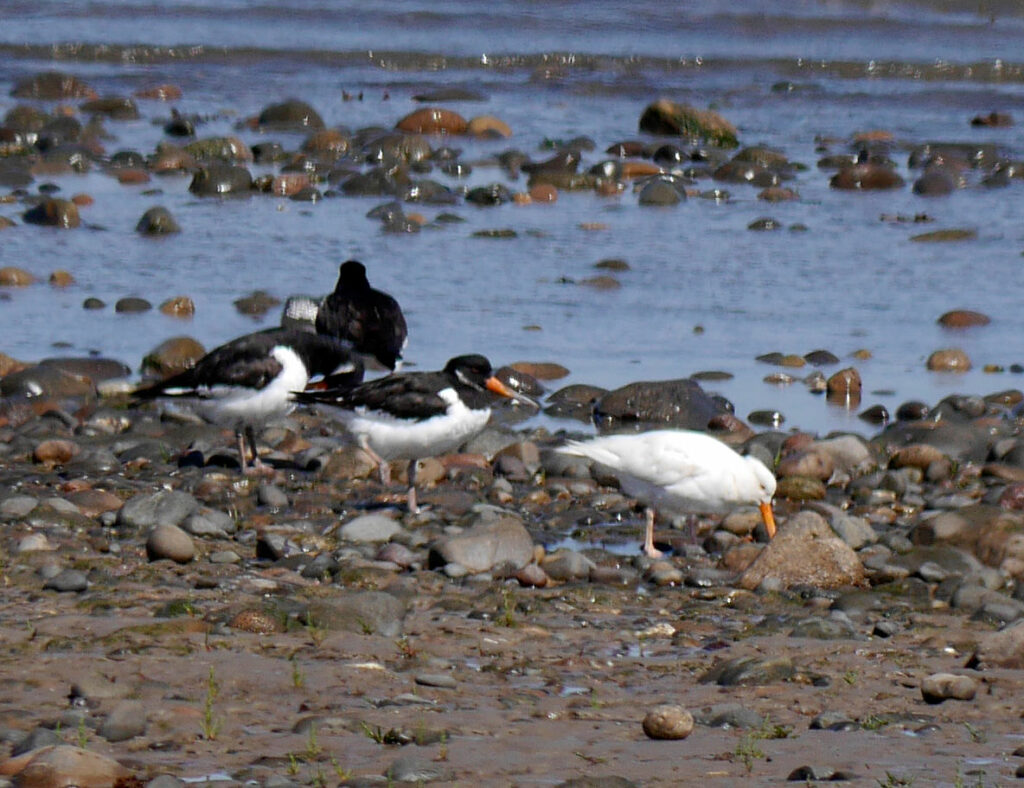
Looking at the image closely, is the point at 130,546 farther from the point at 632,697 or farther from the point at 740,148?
the point at 740,148

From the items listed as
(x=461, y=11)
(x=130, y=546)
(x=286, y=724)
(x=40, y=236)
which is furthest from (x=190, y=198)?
(x=461, y=11)

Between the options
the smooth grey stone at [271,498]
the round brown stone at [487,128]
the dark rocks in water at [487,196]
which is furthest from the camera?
the round brown stone at [487,128]

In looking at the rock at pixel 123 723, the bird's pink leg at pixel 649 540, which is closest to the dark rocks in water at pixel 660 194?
the bird's pink leg at pixel 649 540

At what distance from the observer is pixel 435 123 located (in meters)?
18.7

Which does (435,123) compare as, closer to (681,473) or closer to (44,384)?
(44,384)

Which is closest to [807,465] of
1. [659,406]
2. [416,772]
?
[659,406]

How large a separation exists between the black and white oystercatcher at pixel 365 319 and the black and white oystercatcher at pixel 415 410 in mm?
2039

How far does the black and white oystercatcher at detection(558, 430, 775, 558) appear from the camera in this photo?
22.9 ft

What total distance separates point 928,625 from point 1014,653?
0.71 m

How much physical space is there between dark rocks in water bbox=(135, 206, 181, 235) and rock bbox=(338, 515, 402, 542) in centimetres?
687

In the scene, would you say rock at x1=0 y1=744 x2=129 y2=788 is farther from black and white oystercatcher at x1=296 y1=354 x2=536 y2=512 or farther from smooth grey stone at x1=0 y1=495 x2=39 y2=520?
black and white oystercatcher at x1=296 y1=354 x2=536 y2=512

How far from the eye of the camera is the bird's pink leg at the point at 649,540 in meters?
6.81

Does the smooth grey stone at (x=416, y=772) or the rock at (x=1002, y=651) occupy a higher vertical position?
the smooth grey stone at (x=416, y=772)

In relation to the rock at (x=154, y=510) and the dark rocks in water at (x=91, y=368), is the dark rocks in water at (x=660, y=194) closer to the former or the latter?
the dark rocks in water at (x=91, y=368)
